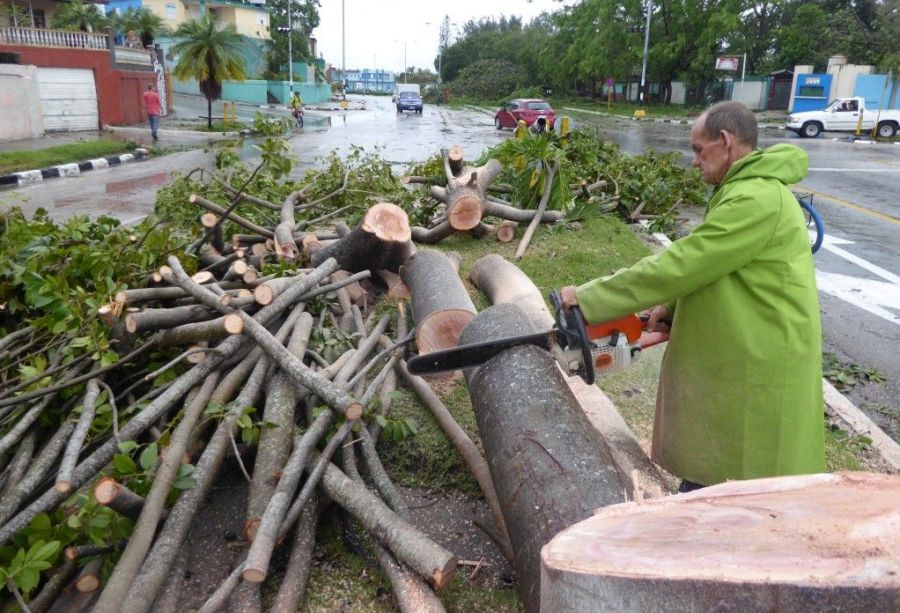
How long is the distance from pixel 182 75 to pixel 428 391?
77.9ft

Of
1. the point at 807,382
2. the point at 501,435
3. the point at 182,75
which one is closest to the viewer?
the point at 807,382

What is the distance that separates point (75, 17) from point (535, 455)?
38.3m

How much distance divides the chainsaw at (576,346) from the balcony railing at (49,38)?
23263 millimetres

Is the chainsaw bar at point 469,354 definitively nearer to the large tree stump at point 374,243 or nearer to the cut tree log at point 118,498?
the cut tree log at point 118,498

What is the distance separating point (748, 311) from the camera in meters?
2.50

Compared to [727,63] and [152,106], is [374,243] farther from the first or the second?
[727,63]

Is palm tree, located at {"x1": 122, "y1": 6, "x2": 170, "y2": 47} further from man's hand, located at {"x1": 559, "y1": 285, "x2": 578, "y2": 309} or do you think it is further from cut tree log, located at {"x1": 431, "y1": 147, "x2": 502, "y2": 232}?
man's hand, located at {"x1": 559, "y1": 285, "x2": 578, "y2": 309}

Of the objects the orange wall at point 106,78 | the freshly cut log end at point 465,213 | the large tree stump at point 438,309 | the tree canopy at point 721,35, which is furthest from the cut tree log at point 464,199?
the tree canopy at point 721,35

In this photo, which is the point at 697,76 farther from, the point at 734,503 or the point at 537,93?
the point at 734,503

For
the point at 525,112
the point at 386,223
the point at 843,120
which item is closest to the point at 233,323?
the point at 386,223

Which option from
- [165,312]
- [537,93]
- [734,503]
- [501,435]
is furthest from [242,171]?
[537,93]

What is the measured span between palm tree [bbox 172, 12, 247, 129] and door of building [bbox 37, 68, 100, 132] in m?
3.16

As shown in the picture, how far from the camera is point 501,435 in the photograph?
9.27 feet

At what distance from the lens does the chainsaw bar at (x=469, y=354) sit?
9.48ft
